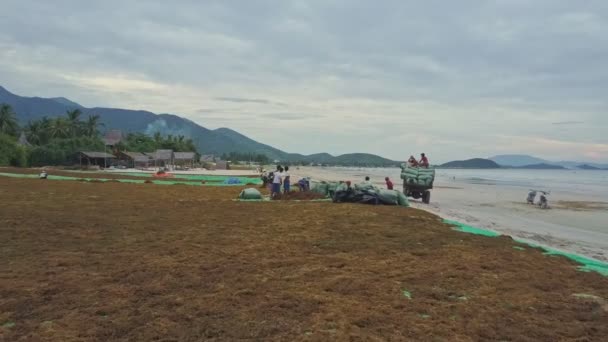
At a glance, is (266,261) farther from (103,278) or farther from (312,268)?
(103,278)

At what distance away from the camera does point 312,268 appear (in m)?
6.02

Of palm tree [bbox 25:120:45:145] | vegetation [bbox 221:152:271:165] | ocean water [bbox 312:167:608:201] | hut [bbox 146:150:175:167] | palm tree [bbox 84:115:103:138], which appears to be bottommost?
ocean water [bbox 312:167:608:201]

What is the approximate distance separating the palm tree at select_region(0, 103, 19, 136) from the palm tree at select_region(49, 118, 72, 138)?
16.8 feet

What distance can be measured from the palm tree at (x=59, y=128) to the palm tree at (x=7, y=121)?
512 centimetres

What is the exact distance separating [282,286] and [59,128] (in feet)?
245

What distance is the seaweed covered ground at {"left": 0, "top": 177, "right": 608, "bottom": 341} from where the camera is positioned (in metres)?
3.78

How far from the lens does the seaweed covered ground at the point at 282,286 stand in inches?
149

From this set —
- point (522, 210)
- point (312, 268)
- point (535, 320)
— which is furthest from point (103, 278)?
point (522, 210)

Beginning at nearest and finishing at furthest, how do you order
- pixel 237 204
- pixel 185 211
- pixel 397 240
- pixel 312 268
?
1. pixel 312 268
2. pixel 397 240
3. pixel 185 211
4. pixel 237 204

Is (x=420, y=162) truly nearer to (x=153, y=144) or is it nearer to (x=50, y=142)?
(x=50, y=142)

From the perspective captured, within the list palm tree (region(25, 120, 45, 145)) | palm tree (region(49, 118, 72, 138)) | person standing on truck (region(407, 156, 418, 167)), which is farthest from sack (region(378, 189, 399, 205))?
palm tree (region(25, 120, 45, 145))

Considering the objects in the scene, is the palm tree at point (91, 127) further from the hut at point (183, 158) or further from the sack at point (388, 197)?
the sack at point (388, 197)

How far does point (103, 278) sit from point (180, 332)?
2.21 meters

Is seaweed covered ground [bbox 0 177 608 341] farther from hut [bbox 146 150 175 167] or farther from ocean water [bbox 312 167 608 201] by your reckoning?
hut [bbox 146 150 175 167]
